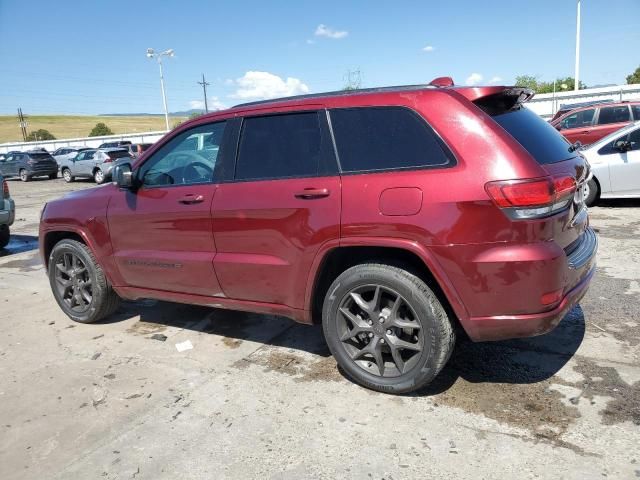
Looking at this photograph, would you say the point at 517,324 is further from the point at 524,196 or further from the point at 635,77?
the point at 635,77

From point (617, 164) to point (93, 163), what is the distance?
21980mm

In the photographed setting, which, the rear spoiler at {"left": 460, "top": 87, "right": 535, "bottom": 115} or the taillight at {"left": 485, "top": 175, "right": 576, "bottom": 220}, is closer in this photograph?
the taillight at {"left": 485, "top": 175, "right": 576, "bottom": 220}

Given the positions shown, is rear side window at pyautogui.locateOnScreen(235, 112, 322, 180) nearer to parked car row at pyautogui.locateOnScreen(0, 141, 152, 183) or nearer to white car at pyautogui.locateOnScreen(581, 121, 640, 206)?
white car at pyautogui.locateOnScreen(581, 121, 640, 206)

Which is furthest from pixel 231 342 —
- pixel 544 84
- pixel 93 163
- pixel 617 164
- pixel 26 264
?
pixel 544 84

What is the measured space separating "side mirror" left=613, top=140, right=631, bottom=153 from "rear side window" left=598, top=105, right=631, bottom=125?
452 cm

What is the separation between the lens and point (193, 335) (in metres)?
4.45

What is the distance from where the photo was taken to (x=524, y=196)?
2.67 metres

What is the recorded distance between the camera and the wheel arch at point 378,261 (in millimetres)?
2879

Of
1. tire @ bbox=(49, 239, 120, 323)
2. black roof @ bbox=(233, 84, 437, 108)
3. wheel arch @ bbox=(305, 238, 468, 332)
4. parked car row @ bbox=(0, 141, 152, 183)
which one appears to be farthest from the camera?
parked car row @ bbox=(0, 141, 152, 183)

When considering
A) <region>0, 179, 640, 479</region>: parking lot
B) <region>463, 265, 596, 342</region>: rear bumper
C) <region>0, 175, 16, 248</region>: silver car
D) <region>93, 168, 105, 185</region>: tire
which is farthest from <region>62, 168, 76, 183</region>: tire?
<region>463, 265, 596, 342</region>: rear bumper

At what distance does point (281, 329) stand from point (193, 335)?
768mm

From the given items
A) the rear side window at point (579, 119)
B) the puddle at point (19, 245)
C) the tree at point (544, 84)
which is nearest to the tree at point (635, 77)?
the tree at point (544, 84)

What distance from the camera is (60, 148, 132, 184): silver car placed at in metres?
23.5

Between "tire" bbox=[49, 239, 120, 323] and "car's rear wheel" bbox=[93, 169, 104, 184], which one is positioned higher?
"car's rear wheel" bbox=[93, 169, 104, 184]
